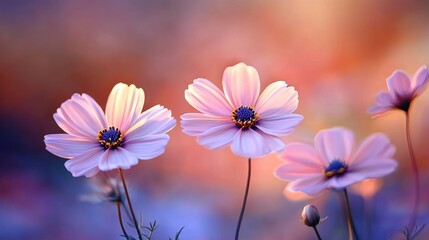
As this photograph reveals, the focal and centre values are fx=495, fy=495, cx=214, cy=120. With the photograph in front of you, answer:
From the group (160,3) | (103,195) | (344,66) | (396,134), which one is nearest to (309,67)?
(344,66)

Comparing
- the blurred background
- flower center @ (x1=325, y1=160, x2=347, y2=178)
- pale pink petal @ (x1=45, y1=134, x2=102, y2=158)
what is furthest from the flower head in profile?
the blurred background

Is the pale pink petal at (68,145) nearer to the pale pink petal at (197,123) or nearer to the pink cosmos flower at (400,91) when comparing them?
the pale pink petal at (197,123)

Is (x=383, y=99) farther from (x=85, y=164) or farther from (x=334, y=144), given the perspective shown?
(x=85, y=164)

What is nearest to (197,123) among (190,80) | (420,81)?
(420,81)

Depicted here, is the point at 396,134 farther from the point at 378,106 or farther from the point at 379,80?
the point at 378,106

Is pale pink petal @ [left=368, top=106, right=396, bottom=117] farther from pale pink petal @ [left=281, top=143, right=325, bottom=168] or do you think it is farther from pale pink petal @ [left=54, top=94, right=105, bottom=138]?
pale pink petal @ [left=54, top=94, right=105, bottom=138]

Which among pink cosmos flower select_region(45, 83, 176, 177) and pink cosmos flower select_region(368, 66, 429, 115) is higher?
pink cosmos flower select_region(45, 83, 176, 177)
